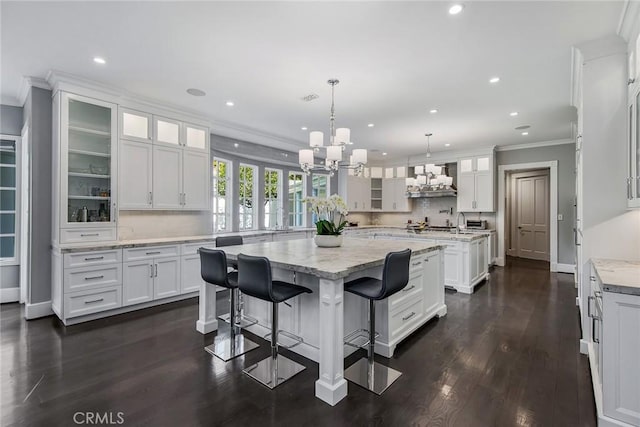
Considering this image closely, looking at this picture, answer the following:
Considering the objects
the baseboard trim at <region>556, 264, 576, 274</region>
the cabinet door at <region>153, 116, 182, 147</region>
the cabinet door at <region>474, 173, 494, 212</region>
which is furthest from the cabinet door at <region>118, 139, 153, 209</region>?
the baseboard trim at <region>556, 264, 576, 274</region>

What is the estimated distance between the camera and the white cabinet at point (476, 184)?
22.9 ft

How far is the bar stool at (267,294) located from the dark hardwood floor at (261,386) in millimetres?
91

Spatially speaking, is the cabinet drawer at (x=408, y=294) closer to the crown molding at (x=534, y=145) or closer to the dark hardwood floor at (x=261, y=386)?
the dark hardwood floor at (x=261, y=386)

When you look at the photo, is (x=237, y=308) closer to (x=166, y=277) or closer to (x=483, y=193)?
(x=166, y=277)

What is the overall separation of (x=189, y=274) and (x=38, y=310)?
169 cm

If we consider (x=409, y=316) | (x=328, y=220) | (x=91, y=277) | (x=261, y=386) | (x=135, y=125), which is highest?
(x=135, y=125)

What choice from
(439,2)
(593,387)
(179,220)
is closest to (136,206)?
(179,220)

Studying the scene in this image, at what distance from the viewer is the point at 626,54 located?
104 inches

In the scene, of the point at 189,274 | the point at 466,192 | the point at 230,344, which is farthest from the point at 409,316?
the point at 466,192

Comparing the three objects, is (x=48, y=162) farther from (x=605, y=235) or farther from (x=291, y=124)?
(x=605, y=235)

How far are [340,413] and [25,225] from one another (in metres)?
4.78

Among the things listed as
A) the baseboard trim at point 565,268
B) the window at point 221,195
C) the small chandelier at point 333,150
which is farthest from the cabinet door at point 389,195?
the small chandelier at point 333,150

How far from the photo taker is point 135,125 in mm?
4121

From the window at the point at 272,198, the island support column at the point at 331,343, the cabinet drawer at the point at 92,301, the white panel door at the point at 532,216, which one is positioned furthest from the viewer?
the white panel door at the point at 532,216
